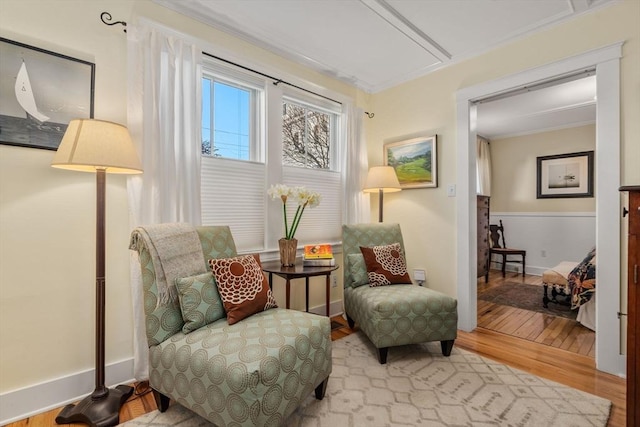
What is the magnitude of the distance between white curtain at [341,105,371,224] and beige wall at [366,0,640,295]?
0.25 metres

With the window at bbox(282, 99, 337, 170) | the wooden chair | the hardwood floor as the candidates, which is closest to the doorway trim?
the hardwood floor

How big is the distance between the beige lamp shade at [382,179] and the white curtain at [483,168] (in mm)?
3166

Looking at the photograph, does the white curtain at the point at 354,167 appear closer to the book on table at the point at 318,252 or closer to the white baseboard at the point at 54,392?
the book on table at the point at 318,252

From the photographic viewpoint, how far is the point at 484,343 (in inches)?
101

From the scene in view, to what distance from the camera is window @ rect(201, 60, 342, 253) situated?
243cm

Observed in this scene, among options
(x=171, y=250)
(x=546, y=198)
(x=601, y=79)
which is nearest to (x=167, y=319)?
(x=171, y=250)

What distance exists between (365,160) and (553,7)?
1950 mm

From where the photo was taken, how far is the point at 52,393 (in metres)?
1.70

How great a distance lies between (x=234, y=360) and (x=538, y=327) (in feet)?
9.77

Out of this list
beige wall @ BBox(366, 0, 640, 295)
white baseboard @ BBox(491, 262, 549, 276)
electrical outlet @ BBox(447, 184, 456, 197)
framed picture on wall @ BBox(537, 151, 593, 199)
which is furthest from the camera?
white baseboard @ BBox(491, 262, 549, 276)

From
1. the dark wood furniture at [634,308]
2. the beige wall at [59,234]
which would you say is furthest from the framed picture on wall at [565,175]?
the beige wall at [59,234]

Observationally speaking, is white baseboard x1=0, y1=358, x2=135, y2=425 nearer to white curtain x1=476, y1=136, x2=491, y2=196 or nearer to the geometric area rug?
the geometric area rug

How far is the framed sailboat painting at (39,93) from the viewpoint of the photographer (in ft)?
5.23

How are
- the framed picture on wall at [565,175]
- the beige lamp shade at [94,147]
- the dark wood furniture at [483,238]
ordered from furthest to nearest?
the framed picture on wall at [565,175]
the dark wood furniture at [483,238]
the beige lamp shade at [94,147]
